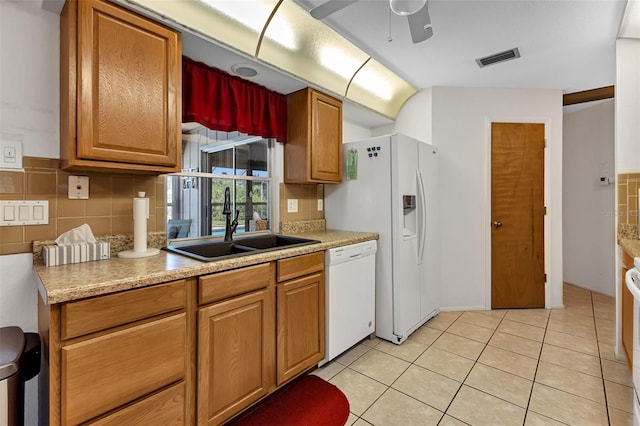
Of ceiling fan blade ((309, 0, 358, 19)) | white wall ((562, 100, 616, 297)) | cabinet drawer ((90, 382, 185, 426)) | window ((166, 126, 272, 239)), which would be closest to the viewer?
cabinet drawer ((90, 382, 185, 426))

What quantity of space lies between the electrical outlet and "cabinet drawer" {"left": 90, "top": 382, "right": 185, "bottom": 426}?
1092 mm

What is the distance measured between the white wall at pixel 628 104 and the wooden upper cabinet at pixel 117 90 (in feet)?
10.5

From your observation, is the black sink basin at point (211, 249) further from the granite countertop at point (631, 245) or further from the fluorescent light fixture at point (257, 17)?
the granite countertop at point (631, 245)

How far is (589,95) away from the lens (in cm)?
334

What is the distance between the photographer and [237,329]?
1.58m

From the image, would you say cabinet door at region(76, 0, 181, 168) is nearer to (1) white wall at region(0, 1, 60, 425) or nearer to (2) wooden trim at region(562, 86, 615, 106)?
(1) white wall at region(0, 1, 60, 425)

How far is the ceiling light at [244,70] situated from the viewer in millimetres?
2095

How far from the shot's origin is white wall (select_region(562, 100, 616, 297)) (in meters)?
3.72

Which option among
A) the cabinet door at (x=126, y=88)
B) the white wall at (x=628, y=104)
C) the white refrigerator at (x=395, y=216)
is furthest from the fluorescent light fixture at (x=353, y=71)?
the white wall at (x=628, y=104)

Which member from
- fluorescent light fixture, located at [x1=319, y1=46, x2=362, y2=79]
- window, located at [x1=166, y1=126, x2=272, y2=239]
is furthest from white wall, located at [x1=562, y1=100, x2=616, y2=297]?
window, located at [x1=166, y1=126, x2=272, y2=239]

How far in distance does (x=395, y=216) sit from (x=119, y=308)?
1.98m

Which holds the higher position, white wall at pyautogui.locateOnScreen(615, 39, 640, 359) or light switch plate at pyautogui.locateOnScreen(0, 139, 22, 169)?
white wall at pyautogui.locateOnScreen(615, 39, 640, 359)

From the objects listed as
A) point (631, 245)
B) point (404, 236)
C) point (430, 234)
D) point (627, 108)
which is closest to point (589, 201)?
point (627, 108)

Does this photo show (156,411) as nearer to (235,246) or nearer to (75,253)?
(75,253)
